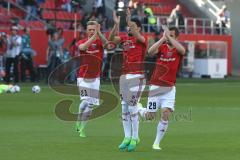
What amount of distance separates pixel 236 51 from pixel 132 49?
40.3 m

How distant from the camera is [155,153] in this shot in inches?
605

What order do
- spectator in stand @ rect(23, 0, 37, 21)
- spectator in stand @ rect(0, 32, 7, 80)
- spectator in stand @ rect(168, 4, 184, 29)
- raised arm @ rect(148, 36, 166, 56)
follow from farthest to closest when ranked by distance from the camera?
spectator in stand @ rect(168, 4, 184, 29) < spectator in stand @ rect(23, 0, 37, 21) < spectator in stand @ rect(0, 32, 7, 80) < raised arm @ rect(148, 36, 166, 56)

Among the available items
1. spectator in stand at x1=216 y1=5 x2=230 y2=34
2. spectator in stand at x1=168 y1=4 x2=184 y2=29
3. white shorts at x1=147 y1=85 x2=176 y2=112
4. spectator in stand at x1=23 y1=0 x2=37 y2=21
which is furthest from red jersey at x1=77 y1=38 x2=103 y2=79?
spectator in stand at x1=216 y1=5 x2=230 y2=34

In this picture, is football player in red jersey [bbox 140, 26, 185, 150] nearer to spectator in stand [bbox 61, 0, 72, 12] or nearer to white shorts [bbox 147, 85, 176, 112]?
white shorts [bbox 147, 85, 176, 112]

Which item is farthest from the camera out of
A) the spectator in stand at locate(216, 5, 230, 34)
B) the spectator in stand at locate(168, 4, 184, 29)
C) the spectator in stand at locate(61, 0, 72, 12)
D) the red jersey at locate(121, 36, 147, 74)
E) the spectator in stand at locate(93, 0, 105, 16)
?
the spectator in stand at locate(216, 5, 230, 34)

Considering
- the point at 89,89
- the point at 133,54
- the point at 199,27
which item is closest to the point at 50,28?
the point at 199,27

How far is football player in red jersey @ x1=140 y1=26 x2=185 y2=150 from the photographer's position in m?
16.0

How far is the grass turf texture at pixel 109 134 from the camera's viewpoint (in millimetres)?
15102

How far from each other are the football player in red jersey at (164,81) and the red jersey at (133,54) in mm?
373

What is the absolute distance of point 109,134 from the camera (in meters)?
18.9

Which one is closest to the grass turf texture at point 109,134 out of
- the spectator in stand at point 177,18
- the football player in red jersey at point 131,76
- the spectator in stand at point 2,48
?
the football player in red jersey at point 131,76

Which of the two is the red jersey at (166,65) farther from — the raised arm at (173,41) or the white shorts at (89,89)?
the white shorts at (89,89)

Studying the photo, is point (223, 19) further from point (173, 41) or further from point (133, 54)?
point (173, 41)

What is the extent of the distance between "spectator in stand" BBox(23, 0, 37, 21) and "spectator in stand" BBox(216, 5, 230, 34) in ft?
44.0
